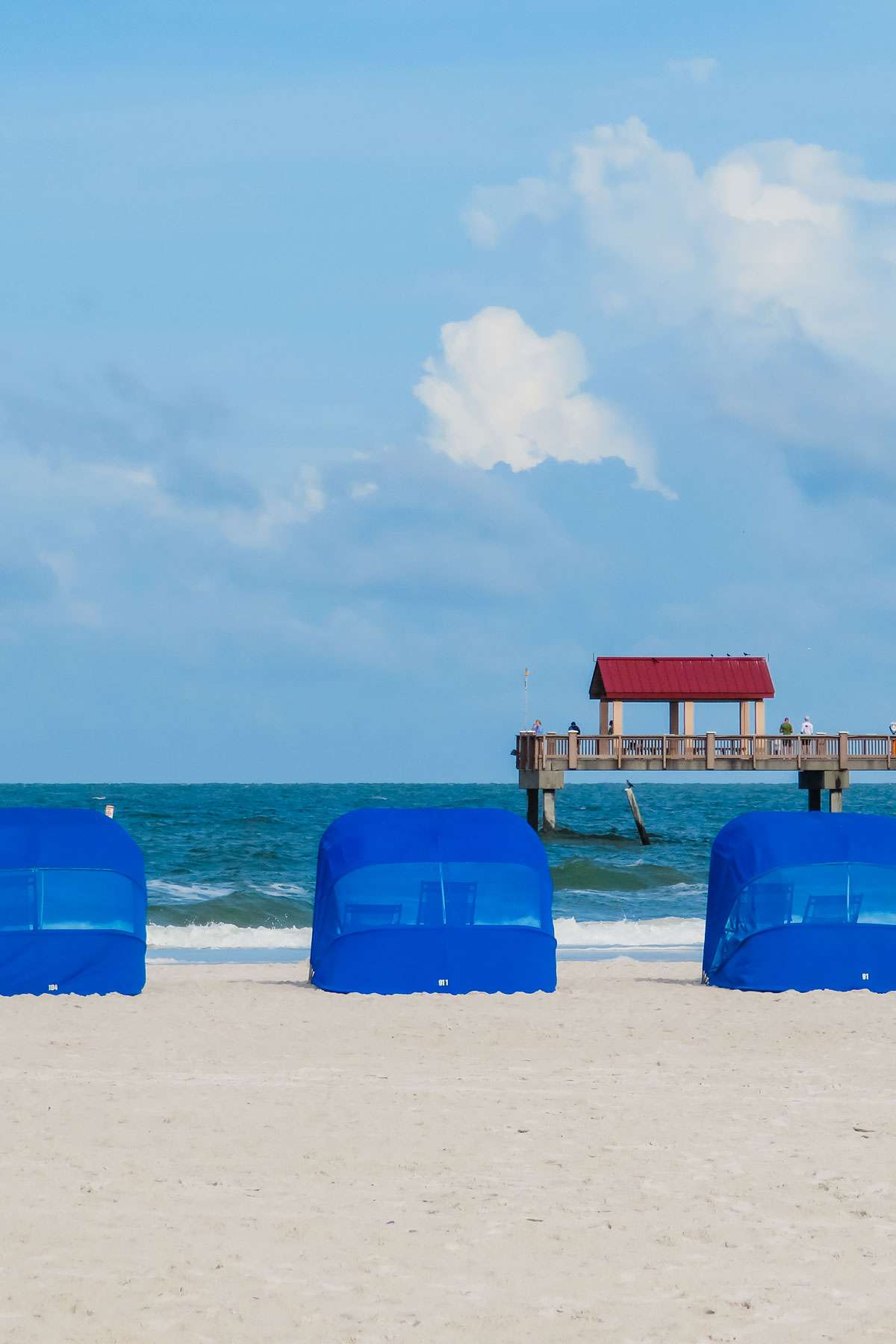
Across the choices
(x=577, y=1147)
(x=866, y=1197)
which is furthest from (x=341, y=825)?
(x=866, y=1197)

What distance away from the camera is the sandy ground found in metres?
6.01

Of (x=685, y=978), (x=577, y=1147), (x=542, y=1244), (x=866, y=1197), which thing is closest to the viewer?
(x=542, y=1244)

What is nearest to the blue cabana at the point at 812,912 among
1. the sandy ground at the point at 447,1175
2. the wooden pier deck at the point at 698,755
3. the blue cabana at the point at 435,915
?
the sandy ground at the point at 447,1175

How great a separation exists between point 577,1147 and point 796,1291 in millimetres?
2662

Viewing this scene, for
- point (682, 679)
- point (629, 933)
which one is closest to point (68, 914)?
point (629, 933)

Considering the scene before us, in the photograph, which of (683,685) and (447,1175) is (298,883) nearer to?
(683,685)

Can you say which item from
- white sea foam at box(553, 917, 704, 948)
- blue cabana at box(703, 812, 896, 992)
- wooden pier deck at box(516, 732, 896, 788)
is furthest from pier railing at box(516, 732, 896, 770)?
blue cabana at box(703, 812, 896, 992)

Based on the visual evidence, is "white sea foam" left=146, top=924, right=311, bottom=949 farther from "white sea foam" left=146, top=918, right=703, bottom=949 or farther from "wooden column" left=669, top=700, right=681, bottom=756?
"wooden column" left=669, top=700, right=681, bottom=756

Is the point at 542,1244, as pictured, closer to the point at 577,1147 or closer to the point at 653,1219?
the point at 653,1219

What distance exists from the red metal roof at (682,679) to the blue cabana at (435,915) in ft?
96.6

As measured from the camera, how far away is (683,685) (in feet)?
148

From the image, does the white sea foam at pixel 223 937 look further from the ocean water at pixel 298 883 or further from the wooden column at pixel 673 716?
the wooden column at pixel 673 716

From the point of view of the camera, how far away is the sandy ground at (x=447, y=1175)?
601 cm

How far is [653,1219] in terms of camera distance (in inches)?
287
